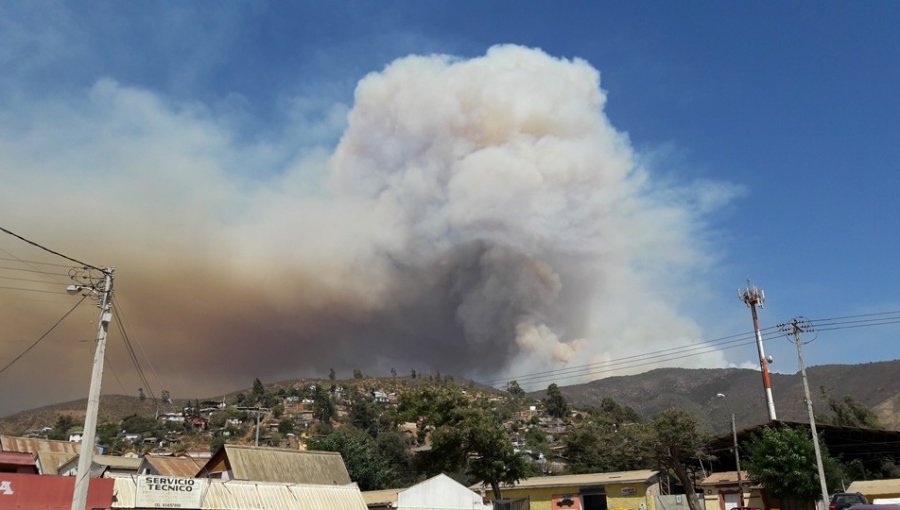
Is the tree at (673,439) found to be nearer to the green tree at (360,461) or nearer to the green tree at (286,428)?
the green tree at (360,461)

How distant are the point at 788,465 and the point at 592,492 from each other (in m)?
18.0

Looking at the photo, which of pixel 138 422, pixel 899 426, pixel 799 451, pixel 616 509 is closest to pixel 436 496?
pixel 616 509

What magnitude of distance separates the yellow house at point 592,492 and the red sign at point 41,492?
4296cm

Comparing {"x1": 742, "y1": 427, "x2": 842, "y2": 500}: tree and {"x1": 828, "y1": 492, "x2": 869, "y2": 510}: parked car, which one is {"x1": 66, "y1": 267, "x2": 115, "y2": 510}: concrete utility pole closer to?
{"x1": 828, "y1": 492, "x2": 869, "y2": 510}: parked car

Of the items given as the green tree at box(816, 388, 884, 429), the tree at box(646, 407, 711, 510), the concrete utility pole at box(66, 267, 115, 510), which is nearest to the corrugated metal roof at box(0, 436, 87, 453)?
the concrete utility pole at box(66, 267, 115, 510)

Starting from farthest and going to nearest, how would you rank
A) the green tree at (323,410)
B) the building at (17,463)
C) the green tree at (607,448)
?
the green tree at (323,410), the green tree at (607,448), the building at (17,463)

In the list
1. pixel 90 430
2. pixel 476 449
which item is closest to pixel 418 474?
pixel 476 449

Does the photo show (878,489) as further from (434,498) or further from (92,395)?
(92,395)

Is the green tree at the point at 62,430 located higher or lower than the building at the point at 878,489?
higher

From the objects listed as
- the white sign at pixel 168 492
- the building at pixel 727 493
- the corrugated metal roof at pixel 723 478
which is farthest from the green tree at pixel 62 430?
the white sign at pixel 168 492

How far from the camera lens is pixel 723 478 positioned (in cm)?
7769

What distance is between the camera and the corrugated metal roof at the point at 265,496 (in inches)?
1375

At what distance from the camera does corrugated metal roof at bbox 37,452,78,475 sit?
4456 cm

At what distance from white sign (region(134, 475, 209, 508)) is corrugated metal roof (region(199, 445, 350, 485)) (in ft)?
32.4
